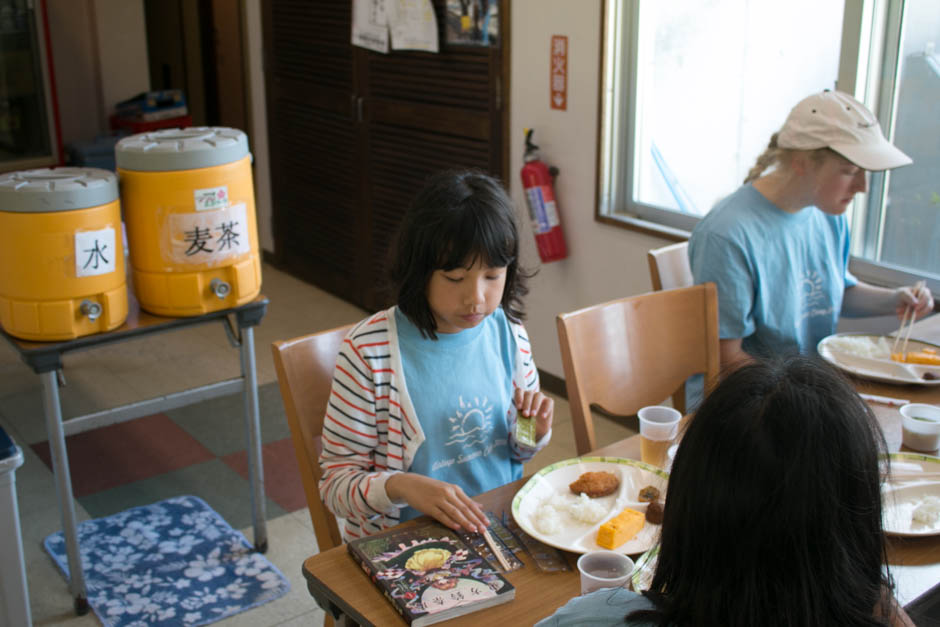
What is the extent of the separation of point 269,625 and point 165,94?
13.6 ft

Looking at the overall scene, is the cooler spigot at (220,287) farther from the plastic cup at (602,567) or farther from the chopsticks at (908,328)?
the chopsticks at (908,328)

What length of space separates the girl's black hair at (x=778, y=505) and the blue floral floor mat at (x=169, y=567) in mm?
1781

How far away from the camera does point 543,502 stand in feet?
4.64

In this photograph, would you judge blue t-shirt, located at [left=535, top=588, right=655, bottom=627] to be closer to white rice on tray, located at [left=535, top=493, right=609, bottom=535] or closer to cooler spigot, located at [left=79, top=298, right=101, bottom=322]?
white rice on tray, located at [left=535, top=493, right=609, bottom=535]

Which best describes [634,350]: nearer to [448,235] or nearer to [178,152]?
[448,235]

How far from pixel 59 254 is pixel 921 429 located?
170 centimetres

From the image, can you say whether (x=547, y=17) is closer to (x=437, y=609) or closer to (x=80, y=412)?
(x=80, y=412)

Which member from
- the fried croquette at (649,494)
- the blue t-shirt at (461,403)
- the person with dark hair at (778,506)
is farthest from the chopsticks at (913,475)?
the person with dark hair at (778,506)

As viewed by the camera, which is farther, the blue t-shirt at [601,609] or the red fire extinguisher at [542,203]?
the red fire extinguisher at [542,203]

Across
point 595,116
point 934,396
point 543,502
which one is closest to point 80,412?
point 595,116

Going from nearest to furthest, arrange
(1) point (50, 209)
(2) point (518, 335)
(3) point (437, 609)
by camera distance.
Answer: (3) point (437, 609), (2) point (518, 335), (1) point (50, 209)

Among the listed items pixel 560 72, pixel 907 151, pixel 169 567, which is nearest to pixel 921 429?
pixel 907 151

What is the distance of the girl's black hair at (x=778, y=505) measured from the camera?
2.52 feet

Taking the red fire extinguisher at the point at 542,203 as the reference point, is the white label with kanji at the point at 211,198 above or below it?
above
